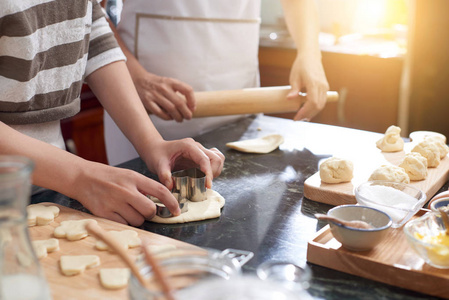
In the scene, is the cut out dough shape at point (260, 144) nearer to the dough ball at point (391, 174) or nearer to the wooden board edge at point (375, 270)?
the dough ball at point (391, 174)

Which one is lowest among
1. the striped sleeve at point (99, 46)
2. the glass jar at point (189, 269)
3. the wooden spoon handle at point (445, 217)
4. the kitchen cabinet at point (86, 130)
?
the kitchen cabinet at point (86, 130)

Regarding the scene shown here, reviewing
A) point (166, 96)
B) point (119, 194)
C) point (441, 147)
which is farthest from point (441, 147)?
point (119, 194)

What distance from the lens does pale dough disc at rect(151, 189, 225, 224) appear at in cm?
111

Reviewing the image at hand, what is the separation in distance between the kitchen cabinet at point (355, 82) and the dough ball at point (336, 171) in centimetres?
213

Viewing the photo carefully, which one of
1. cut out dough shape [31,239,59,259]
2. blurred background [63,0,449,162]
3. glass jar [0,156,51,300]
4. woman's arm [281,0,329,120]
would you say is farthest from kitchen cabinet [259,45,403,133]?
glass jar [0,156,51,300]

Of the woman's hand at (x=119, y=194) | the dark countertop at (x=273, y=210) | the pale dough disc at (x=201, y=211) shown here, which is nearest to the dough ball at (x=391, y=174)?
the dark countertop at (x=273, y=210)

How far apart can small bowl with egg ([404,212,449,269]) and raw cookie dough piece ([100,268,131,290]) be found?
496 millimetres

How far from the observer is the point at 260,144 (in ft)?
5.50

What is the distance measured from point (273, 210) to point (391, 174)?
0.33 m

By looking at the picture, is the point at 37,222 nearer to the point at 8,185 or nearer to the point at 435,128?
the point at 8,185

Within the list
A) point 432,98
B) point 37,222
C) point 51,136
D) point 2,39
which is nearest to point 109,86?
point 51,136

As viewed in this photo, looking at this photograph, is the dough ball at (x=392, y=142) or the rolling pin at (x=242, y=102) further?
the rolling pin at (x=242, y=102)

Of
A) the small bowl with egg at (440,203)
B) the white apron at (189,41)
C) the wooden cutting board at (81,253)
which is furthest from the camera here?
the white apron at (189,41)

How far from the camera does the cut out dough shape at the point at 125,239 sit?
0.94 metres
